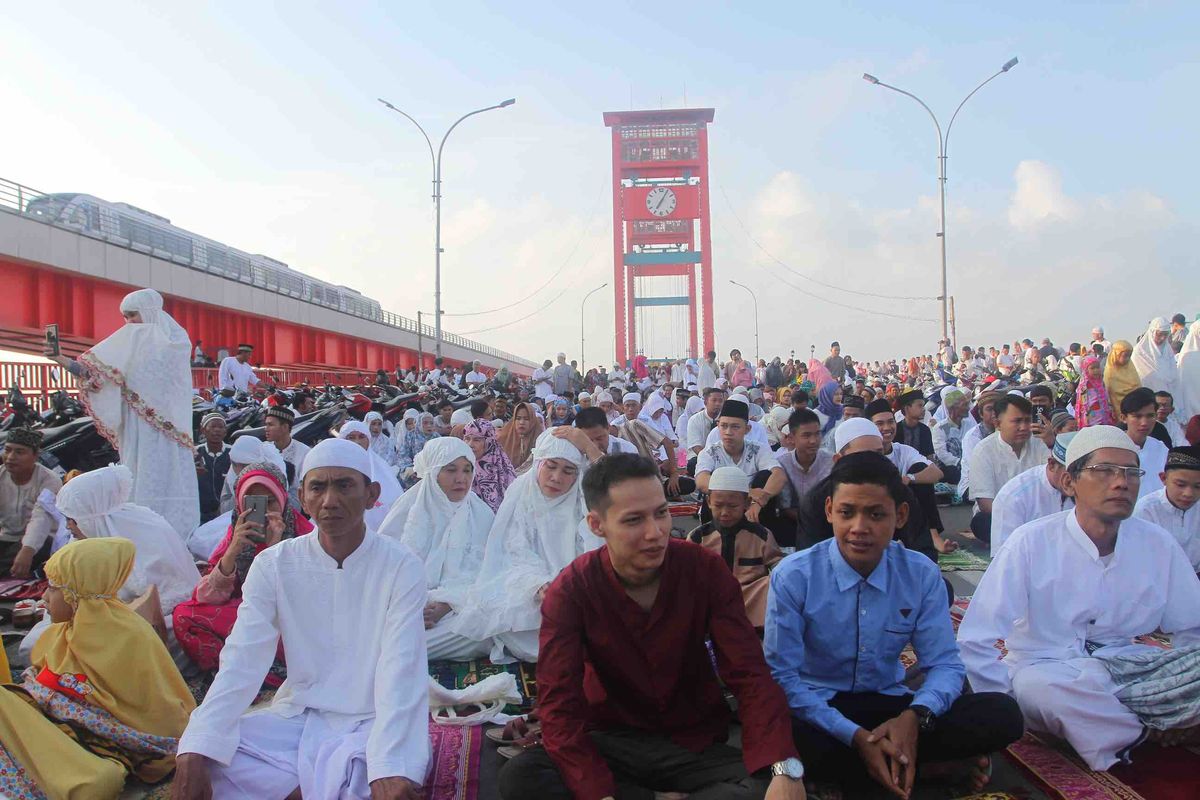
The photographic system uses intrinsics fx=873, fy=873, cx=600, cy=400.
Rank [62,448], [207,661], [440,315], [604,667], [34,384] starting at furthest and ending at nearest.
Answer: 1. [440,315]
2. [34,384]
3. [62,448]
4. [207,661]
5. [604,667]

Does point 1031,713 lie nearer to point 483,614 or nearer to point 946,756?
point 946,756

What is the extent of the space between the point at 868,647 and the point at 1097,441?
1102 millimetres

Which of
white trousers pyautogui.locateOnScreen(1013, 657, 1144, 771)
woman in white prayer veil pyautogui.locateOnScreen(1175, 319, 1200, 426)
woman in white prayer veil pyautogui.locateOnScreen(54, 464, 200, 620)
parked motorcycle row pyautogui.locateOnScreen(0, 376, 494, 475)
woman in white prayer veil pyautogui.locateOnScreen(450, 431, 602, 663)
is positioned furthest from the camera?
woman in white prayer veil pyautogui.locateOnScreen(1175, 319, 1200, 426)

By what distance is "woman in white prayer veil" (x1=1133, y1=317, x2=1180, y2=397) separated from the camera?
895cm

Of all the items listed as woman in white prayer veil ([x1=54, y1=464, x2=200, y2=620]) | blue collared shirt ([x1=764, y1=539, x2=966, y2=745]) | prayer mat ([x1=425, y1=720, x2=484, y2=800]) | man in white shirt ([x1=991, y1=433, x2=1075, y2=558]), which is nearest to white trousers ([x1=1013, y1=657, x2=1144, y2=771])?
blue collared shirt ([x1=764, y1=539, x2=966, y2=745])

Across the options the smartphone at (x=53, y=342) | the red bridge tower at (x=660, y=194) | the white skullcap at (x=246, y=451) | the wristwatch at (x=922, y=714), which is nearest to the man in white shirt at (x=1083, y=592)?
the wristwatch at (x=922, y=714)

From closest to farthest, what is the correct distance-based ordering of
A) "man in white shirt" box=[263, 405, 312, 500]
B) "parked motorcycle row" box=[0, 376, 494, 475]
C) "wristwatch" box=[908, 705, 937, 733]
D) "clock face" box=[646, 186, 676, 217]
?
"wristwatch" box=[908, 705, 937, 733], "man in white shirt" box=[263, 405, 312, 500], "parked motorcycle row" box=[0, 376, 494, 475], "clock face" box=[646, 186, 676, 217]

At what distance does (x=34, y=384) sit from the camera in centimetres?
1081

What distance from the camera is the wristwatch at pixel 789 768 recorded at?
2.18m

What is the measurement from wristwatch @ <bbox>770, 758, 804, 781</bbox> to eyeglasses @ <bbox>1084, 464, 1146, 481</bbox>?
1.53 m

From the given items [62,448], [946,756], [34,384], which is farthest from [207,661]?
[34,384]

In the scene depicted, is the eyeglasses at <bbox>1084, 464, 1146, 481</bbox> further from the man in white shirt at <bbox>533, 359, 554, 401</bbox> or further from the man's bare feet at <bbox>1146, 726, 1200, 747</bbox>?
the man in white shirt at <bbox>533, 359, 554, 401</bbox>

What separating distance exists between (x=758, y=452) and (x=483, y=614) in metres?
2.48

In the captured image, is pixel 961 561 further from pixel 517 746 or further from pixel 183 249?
pixel 183 249
